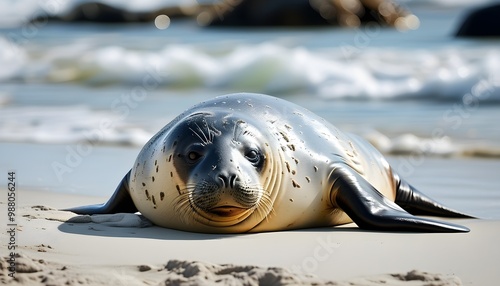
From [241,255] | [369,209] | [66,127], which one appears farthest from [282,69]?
[241,255]

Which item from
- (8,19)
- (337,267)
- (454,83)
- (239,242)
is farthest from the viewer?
(8,19)

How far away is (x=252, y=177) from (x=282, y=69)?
10.5 m

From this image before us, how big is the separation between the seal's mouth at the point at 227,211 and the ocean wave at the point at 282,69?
8.14m

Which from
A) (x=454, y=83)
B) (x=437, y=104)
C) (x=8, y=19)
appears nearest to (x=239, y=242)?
→ (x=437, y=104)

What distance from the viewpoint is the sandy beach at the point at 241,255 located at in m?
3.82

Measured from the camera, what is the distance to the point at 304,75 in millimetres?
14516

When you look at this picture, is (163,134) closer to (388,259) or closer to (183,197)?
(183,197)

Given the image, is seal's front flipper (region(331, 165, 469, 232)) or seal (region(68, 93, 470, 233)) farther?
seal's front flipper (region(331, 165, 469, 232))

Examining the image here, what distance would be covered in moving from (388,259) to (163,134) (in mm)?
1358

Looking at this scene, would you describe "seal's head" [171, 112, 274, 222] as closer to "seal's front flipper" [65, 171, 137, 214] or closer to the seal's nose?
the seal's nose

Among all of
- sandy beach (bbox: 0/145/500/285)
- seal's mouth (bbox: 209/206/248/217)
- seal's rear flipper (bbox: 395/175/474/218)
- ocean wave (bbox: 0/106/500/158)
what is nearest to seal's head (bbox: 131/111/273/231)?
seal's mouth (bbox: 209/206/248/217)

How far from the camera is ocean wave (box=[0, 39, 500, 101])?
13.4 meters

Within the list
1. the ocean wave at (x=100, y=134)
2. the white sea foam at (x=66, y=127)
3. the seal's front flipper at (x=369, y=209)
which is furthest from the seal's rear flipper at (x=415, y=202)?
the white sea foam at (x=66, y=127)

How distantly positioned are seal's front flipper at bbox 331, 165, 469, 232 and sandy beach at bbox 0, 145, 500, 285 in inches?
2.4
